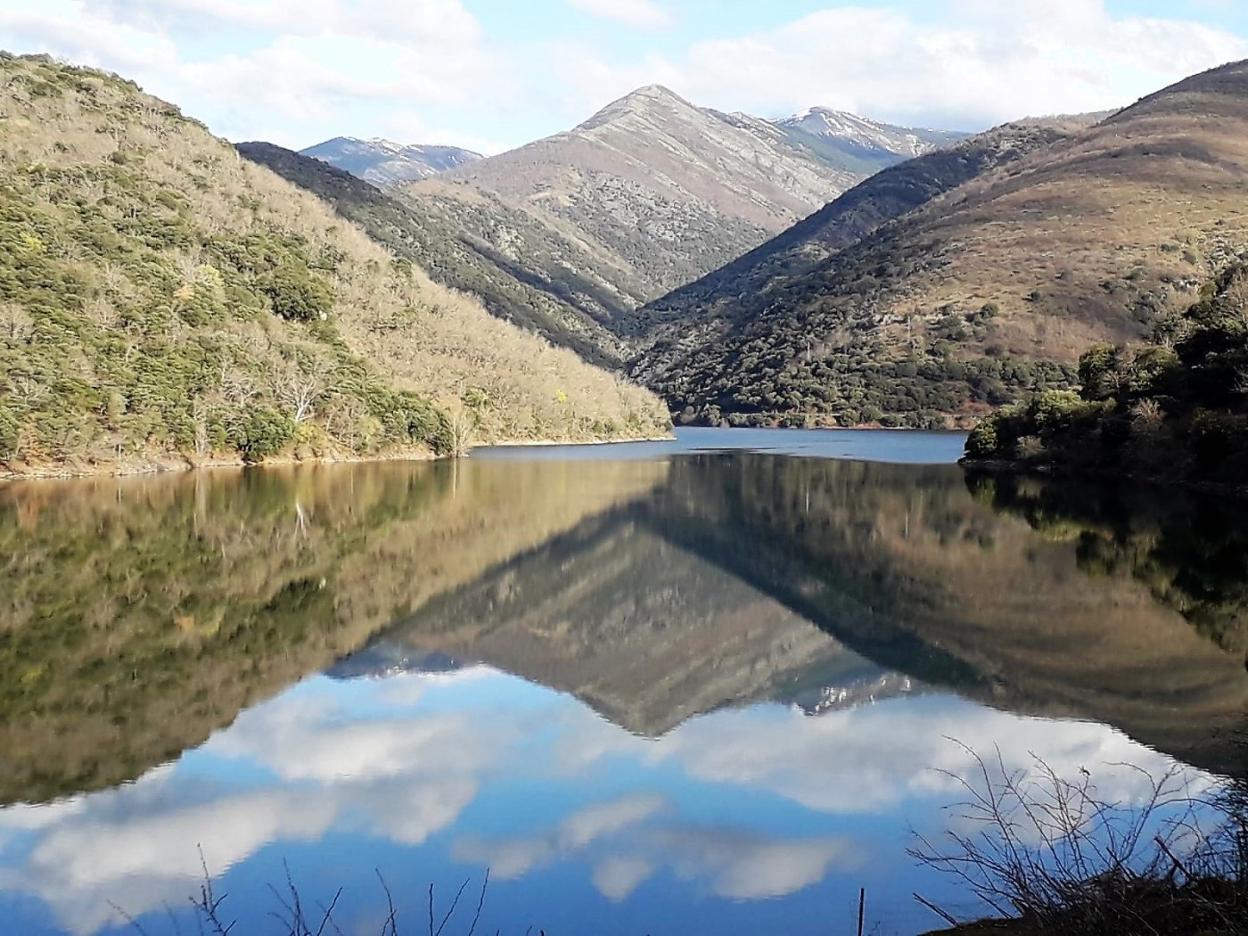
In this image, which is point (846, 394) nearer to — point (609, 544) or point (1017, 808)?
point (609, 544)

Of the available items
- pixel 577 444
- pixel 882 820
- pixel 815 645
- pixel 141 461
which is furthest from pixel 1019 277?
pixel 882 820

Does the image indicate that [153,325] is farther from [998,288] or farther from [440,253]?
[440,253]

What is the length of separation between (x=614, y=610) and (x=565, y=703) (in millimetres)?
6439

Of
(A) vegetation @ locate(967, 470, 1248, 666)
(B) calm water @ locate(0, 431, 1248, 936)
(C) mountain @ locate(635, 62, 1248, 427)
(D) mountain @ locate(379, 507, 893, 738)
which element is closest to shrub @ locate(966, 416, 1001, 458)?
(A) vegetation @ locate(967, 470, 1248, 666)

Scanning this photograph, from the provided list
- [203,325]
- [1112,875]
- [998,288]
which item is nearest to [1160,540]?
[1112,875]

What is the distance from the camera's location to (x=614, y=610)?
21.1 metres

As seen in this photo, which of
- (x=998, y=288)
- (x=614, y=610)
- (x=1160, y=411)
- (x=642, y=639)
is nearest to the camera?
(x=642, y=639)

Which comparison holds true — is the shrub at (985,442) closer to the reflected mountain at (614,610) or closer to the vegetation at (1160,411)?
the vegetation at (1160,411)

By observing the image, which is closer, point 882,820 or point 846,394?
point 882,820

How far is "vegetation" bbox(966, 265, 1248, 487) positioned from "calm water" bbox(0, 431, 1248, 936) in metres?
12.7

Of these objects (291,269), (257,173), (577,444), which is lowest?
(577,444)

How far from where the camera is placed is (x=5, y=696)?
1296 cm

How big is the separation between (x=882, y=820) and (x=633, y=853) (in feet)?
7.94

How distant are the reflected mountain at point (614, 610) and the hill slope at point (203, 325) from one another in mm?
14445
